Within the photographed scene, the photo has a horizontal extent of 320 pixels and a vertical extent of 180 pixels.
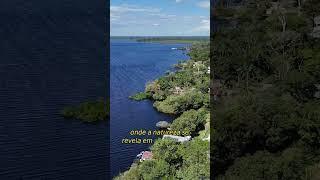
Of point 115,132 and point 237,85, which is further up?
point 237,85

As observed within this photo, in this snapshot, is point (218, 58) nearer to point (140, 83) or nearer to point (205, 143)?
point (140, 83)

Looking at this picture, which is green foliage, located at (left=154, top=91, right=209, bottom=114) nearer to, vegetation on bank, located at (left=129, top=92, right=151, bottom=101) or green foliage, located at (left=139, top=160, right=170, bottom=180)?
vegetation on bank, located at (left=129, top=92, right=151, bottom=101)

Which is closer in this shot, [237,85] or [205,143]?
[205,143]

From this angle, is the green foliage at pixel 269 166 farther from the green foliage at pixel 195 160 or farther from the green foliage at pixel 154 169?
the green foliage at pixel 154 169

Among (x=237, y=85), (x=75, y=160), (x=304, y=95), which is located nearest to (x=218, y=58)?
(x=237, y=85)

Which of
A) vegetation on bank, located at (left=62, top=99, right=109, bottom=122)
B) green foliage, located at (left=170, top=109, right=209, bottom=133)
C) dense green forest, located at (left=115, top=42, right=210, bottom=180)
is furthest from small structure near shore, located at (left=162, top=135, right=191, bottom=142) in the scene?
vegetation on bank, located at (left=62, top=99, right=109, bottom=122)
